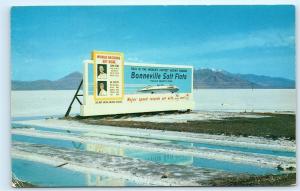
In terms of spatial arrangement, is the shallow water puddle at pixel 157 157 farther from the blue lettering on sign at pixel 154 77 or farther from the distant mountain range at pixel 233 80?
the distant mountain range at pixel 233 80

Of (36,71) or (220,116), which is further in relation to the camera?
(220,116)

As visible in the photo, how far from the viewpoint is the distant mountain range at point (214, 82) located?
16.4 ft

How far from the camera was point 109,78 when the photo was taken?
518 cm

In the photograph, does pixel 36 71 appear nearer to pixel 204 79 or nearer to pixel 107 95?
pixel 107 95

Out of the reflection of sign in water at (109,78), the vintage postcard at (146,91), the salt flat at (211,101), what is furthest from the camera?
the reflection of sign in water at (109,78)

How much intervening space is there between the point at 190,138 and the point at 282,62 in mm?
1187

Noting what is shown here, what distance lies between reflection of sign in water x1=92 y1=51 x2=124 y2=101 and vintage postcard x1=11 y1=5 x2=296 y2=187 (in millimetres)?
10

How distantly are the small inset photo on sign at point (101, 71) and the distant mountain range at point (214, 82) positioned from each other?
20cm

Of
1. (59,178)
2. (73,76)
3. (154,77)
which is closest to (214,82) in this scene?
(154,77)

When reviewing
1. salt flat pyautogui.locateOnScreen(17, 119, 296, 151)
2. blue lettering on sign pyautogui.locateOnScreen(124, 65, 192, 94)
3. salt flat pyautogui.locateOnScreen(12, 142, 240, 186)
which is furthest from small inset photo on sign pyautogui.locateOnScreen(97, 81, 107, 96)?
salt flat pyautogui.locateOnScreen(12, 142, 240, 186)

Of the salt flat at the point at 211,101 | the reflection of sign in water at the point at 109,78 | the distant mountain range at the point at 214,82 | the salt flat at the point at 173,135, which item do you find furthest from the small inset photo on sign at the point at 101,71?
the salt flat at the point at 173,135

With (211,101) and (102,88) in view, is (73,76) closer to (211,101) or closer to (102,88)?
(102,88)

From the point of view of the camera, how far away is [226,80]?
5180 millimetres

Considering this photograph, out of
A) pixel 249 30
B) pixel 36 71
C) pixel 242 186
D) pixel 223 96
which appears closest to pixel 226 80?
pixel 223 96
